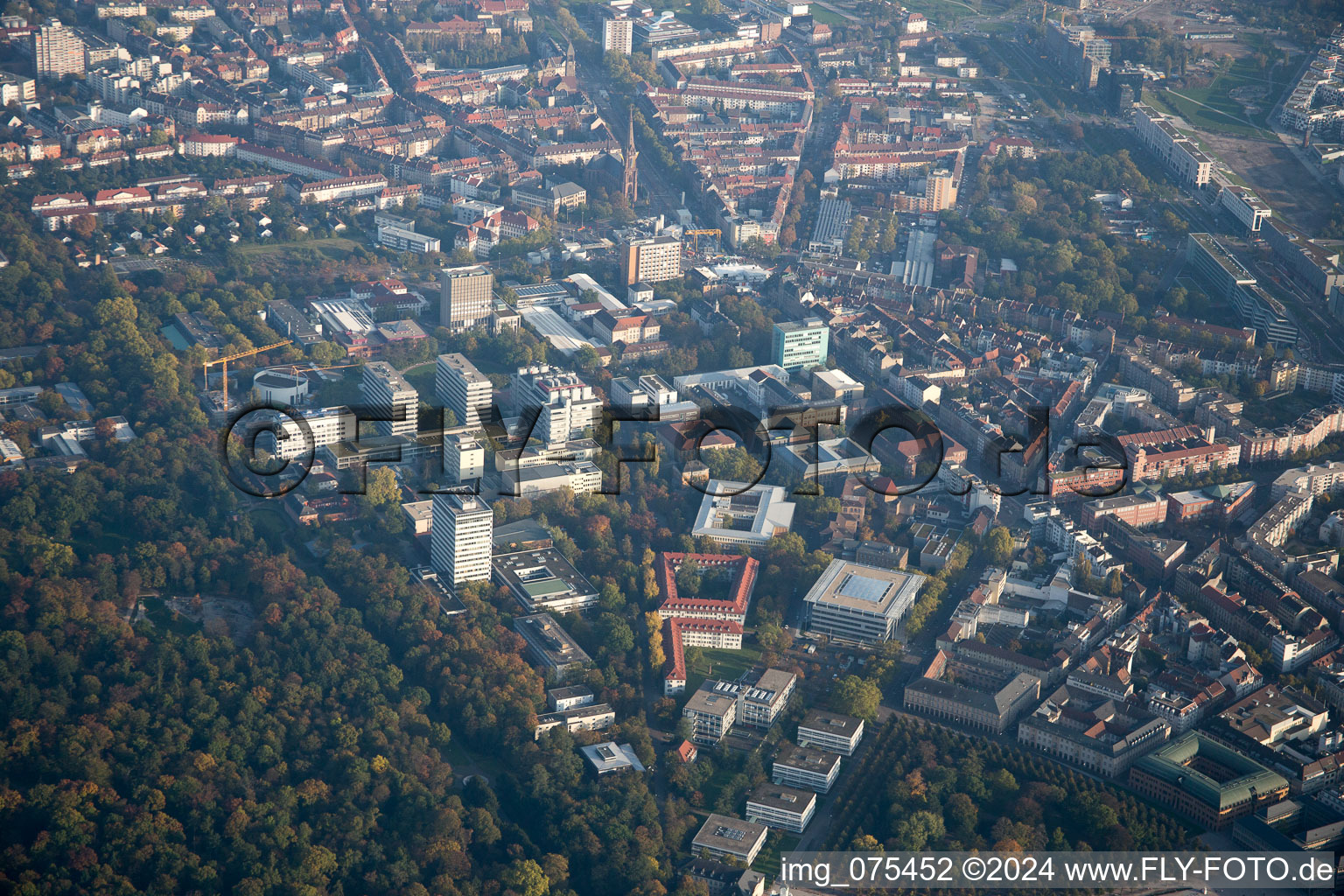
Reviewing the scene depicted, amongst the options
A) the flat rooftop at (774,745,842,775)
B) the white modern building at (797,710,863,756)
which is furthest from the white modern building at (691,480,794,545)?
the flat rooftop at (774,745,842,775)

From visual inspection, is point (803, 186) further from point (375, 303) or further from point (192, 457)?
point (192, 457)

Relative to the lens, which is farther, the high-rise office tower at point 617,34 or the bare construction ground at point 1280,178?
the high-rise office tower at point 617,34

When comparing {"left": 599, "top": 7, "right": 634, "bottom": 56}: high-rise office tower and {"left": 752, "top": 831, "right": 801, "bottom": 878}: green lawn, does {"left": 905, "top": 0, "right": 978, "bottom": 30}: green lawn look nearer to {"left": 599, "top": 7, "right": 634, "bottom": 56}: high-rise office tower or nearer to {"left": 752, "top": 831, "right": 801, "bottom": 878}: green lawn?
{"left": 599, "top": 7, "right": 634, "bottom": 56}: high-rise office tower

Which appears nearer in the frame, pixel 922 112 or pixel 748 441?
pixel 748 441

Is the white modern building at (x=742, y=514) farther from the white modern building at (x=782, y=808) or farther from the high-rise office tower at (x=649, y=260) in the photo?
the high-rise office tower at (x=649, y=260)

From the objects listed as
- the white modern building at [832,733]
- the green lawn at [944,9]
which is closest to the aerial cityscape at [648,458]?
the white modern building at [832,733]

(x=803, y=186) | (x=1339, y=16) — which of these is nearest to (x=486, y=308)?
(x=803, y=186)

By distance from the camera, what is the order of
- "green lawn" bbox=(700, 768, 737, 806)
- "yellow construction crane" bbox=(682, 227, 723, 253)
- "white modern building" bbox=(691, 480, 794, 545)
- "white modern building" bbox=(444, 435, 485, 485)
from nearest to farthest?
"green lawn" bbox=(700, 768, 737, 806), "white modern building" bbox=(691, 480, 794, 545), "white modern building" bbox=(444, 435, 485, 485), "yellow construction crane" bbox=(682, 227, 723, 253)
